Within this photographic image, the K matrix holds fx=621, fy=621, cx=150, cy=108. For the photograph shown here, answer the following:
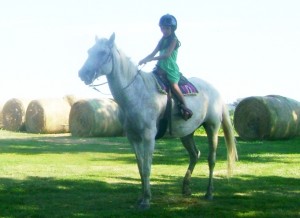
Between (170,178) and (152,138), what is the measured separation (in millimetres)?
3276

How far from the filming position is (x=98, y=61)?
8508 mm

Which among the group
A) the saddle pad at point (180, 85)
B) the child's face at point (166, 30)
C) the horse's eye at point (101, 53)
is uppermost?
the child's face at point (166, 30)

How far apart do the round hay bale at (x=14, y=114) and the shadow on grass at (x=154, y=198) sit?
60.6 ft

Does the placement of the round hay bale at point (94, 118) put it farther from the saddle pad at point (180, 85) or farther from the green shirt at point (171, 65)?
the green shirt at point (171, 65)

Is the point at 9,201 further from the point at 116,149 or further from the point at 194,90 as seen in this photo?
the point at 116,149

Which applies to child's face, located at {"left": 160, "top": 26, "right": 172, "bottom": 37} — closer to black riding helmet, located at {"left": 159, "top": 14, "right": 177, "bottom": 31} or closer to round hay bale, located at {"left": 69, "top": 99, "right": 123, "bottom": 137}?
black riding helmet, located at {"left": 159, "top": 14, "right": 177, "bottom": 31}

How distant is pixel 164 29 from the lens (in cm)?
912

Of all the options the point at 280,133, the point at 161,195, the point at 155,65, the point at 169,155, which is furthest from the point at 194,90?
the point at 280,133

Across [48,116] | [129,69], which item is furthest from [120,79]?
[48,116]

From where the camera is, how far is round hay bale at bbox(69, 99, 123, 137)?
24781 millimetres

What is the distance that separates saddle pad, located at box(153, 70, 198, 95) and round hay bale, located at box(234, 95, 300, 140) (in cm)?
1348

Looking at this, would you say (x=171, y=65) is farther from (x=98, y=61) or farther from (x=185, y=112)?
(x=98, y=61)

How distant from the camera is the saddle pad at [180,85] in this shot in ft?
30.0

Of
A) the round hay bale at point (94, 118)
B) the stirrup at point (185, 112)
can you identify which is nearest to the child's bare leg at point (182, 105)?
the stirrup at point (185, 112)
